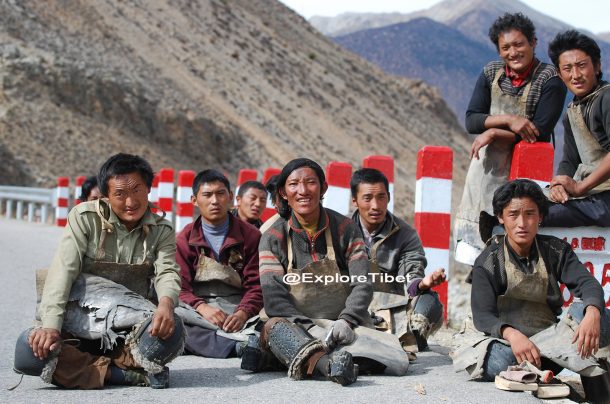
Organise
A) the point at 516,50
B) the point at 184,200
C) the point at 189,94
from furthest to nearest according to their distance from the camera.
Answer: the point at 189,94, the point at 184,200, the point at 516,50

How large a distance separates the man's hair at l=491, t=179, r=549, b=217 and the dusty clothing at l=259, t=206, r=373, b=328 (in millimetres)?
884

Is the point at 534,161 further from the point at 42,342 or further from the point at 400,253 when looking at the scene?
the point at 42,342

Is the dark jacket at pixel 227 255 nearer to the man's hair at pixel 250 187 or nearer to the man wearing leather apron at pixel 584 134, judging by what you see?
the man's hair at pixel 250 187

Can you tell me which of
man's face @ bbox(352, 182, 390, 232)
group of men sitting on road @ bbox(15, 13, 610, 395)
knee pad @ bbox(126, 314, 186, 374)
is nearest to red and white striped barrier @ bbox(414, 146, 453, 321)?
group of men sitting on road @ bbox(15, 13, 610, 395)

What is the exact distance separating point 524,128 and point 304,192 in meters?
1.51

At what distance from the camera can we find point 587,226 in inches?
229

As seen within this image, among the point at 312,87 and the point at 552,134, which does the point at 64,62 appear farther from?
the point at 552,134

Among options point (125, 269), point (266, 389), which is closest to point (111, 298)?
point (125, 269)

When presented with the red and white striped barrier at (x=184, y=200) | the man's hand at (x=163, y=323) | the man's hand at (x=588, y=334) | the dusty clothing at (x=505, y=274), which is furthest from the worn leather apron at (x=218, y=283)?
the red and white striped barrier at (x=184, y=200)

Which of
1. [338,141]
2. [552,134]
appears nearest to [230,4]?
[338,141]

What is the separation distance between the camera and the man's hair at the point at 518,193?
5.32 m

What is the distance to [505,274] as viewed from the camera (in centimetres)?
528

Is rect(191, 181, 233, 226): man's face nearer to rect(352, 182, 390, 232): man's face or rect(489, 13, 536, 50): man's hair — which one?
rect(352, 182, 390, 232): man's face

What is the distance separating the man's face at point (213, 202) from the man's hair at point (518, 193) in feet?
6.62
